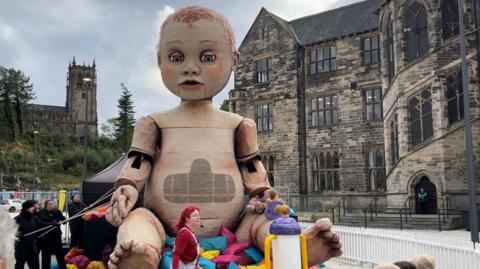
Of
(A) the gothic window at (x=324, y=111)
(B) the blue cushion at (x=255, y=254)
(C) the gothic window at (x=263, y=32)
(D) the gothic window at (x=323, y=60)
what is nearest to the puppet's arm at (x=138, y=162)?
(B) the blue cushion at (x=255, y=254)

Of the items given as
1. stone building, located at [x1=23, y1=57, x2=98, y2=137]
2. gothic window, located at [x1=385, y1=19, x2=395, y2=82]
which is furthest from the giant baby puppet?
stone building, located at [x1=23, y1=57, x2=98, y2=137]

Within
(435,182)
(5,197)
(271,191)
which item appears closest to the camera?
(271,191)

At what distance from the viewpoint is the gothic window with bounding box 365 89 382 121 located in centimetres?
2456

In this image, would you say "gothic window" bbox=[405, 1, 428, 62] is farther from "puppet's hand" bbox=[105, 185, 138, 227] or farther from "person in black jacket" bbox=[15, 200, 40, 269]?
"puppet's hand" bbox=[105, 185, 138, 227]

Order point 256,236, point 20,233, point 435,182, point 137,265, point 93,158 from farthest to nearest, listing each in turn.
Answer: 1. point 93,158
2. point 435,182
3. point 20,233
4. point 256,236
5. point 137,265

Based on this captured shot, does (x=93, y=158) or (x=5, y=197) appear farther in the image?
(x=93, y=158)

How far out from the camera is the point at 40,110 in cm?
9012

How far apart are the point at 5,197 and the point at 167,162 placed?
36.9 m

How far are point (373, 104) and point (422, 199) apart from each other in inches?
283

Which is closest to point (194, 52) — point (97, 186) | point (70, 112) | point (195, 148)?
point (195, 148)

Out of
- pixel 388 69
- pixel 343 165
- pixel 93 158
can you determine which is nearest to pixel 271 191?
pixel 388 69

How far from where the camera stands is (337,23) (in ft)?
89.6

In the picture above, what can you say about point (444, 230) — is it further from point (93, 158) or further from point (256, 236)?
point (93, 158)

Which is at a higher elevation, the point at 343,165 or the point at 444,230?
the point at 343,165
